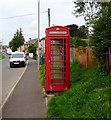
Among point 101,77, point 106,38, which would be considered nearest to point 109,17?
point 106,38

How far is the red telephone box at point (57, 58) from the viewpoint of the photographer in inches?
511

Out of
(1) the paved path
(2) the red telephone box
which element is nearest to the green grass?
(1) the paved path

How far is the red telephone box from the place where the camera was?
13.0 metres

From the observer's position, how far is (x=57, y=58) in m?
13.1

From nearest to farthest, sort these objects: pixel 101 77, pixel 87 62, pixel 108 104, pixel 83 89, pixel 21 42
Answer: pixel 108 104 < pixel 83 89 < pixel 101 77 < pixel 87 62 < pixel 21 42

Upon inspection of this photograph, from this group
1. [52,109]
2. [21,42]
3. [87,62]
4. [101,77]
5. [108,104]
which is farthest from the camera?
[21,42]

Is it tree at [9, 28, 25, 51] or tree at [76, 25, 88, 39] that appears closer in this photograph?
tree at [76, 25, 88, 39]

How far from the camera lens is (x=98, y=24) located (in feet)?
40.9

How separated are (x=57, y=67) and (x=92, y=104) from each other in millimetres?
4766

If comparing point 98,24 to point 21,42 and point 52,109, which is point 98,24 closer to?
point 52,109

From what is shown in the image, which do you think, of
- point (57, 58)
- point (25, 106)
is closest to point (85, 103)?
point (25, 106)

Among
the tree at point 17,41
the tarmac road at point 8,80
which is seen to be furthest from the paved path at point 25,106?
the tree at point 17,41

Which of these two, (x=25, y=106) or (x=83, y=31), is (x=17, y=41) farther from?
(x=25, y=106)

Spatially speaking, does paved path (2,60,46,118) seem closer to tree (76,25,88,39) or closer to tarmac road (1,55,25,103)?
tarmac road (1,55,25,103)
